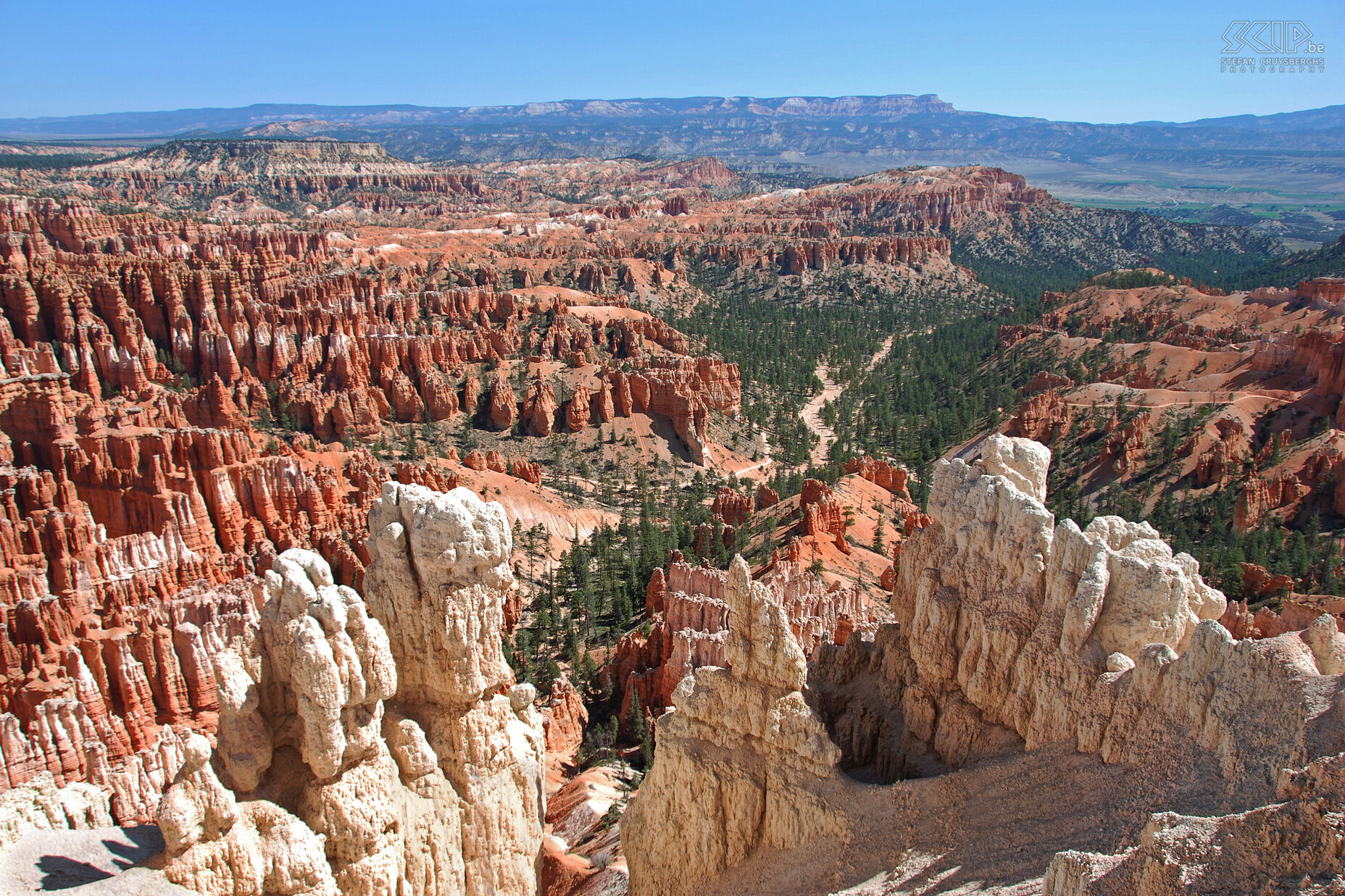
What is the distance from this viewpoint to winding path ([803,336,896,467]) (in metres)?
70.8

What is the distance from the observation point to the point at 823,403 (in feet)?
284

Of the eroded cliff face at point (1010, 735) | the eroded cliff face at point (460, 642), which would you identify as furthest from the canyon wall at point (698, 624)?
the eroded cliff face at point (460, 642)

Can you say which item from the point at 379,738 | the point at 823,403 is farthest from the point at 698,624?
the point at 823,403

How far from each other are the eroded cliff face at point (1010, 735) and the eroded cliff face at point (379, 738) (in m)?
3.32

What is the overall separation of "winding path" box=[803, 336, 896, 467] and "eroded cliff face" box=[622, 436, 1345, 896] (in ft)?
162

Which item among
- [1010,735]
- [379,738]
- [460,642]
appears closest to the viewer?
[379,738]

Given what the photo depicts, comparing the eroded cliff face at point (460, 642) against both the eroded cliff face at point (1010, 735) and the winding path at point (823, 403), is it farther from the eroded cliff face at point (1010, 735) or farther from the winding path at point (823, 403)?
the winding path at point (823, 403)

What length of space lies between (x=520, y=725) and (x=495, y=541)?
3921mm

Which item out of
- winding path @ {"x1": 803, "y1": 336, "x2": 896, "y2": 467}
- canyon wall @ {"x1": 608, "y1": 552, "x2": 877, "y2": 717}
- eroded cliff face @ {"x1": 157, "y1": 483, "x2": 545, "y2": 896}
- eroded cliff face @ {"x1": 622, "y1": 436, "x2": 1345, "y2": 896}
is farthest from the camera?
winding path @ {"x1": 803, "y1": 336, "x2": 896, "y2": 467}

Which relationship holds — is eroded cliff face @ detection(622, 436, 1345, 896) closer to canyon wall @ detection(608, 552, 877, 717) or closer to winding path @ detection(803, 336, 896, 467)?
canyon wall @ detection(608, 552, 877, 717)

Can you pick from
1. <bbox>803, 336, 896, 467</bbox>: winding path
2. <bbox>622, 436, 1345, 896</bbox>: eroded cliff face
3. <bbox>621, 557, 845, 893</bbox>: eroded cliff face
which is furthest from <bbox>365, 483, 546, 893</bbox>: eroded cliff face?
<bbox>803, 336, 896, 467</bbox>: winding path

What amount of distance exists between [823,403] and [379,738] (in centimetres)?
7725

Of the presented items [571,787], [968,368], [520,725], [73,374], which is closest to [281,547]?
[571,787]

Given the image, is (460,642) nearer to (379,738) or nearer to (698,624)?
(379,738)
